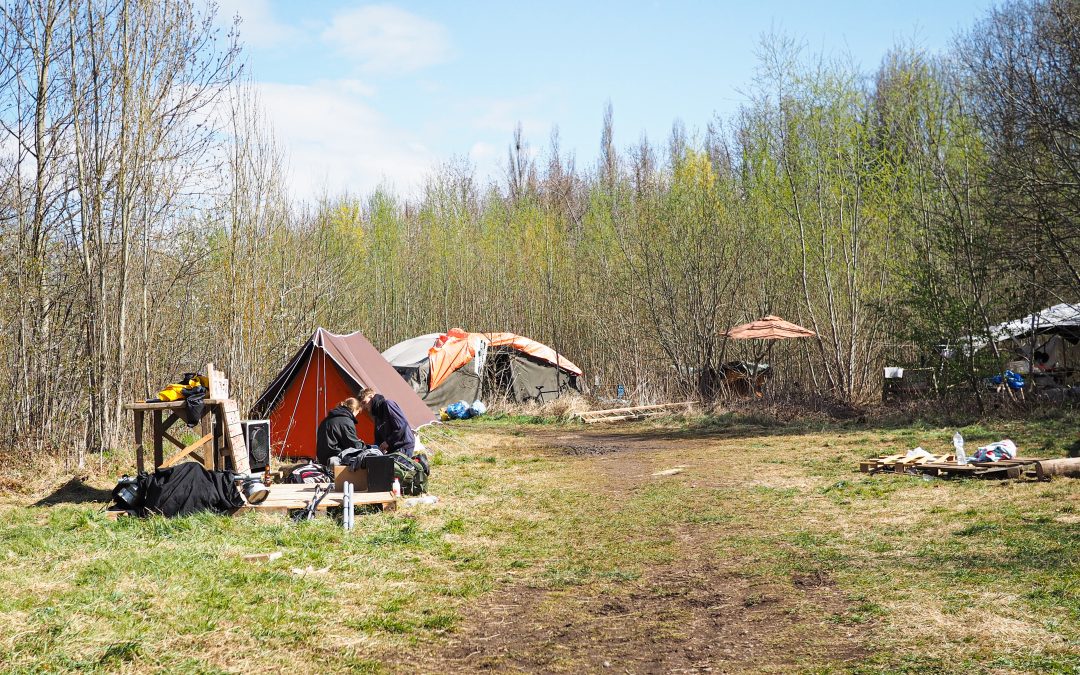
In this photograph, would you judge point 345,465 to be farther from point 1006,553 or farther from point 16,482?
point 1006,553

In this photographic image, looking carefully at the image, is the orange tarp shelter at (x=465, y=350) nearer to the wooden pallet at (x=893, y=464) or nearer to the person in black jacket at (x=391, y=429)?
the person in black jacket at (x=391, y=429)

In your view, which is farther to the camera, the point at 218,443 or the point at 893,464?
the point at 893,464

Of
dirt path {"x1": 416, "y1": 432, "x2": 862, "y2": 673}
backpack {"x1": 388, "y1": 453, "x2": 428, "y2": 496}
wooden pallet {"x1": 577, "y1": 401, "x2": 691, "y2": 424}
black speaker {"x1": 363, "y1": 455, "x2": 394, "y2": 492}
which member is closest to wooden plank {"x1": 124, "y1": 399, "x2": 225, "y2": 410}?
black speaker {"x1": 363, "y1": 455, "x2": 394, "y2": 492}

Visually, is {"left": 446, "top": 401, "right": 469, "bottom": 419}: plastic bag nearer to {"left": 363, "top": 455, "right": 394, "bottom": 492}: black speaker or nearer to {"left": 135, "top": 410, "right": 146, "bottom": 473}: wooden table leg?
{"left": 135, "top": 410, "right": 146, "bottom": 473}: wooden table leg

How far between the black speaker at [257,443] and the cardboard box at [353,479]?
1.41 metres

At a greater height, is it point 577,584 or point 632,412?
point 632,412

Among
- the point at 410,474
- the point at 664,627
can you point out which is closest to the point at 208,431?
the point at 410,474

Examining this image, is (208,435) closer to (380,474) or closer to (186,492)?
(186,492)

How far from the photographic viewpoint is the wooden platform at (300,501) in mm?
7582

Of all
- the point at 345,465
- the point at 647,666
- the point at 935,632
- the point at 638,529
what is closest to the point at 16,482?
the point at 345,465

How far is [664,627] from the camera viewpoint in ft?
16.0

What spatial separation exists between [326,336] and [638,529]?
6.16 metres

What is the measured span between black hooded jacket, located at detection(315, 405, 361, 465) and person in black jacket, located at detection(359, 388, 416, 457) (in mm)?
292

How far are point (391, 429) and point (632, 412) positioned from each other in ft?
34.5
